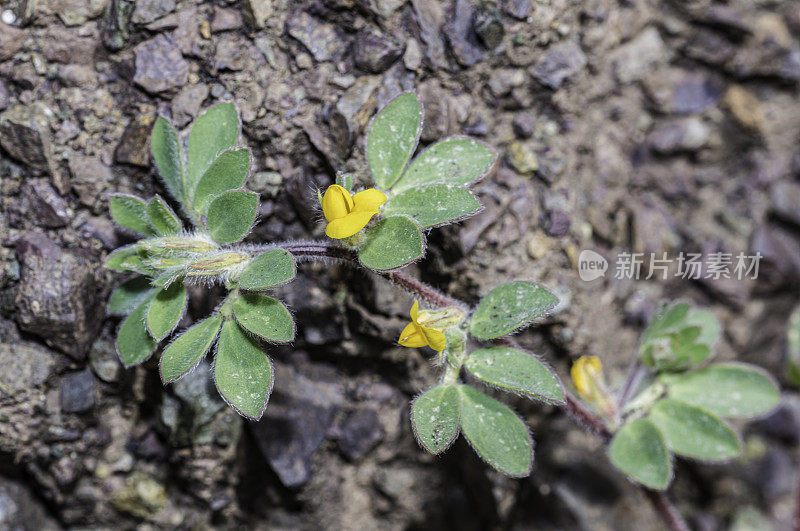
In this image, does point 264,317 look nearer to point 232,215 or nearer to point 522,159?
point 232,215

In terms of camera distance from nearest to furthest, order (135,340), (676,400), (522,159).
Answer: (135,340) → (676,400) → (522,159)

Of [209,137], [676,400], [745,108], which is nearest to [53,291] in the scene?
[209,137]

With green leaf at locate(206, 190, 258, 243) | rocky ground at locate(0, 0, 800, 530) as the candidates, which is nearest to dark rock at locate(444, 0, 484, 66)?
rocky ground at locate(0, 0, 800, 530)

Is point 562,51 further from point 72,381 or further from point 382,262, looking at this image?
point 72,381

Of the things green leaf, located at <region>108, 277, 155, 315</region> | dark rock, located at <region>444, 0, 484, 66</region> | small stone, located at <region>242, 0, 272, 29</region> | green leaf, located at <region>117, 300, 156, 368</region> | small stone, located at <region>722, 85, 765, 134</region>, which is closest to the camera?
green leaf, located at <region>117, 300, 156, 368</region>

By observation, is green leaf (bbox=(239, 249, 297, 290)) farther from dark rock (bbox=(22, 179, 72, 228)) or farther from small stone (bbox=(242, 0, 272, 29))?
small stone (bbox=(242, 0, 272, 29))
